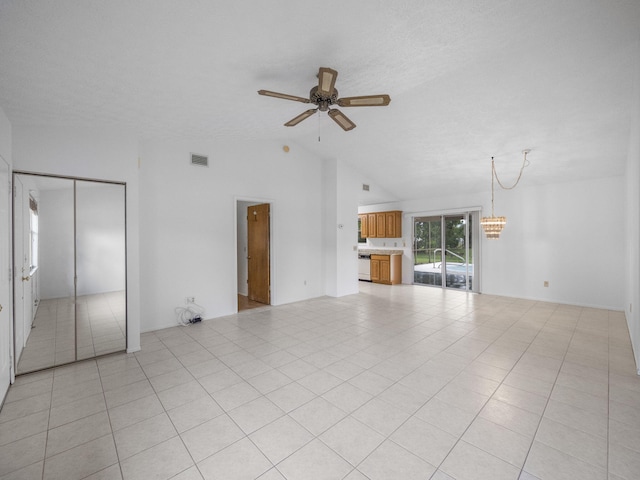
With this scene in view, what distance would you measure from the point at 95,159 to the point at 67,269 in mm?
1283

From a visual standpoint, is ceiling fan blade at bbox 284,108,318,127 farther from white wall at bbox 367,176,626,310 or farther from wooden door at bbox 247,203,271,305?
white wall at bbox 367,176,626,310

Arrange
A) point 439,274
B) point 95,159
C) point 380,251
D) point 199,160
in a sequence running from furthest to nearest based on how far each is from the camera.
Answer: point 380,251 → point 439,274 → point 199,160 → point 95,159

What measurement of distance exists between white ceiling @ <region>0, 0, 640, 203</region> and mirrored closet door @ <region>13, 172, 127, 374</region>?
2.52ft

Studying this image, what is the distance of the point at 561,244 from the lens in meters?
5.92

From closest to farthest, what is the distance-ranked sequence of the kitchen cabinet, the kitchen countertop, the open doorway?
the open doorway, the kitchen cabinet, the kitchen countertop

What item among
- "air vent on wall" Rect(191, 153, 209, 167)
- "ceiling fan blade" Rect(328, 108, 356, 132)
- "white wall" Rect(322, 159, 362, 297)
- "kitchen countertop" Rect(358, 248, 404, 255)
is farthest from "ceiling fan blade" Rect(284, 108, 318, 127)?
"kitchen countertop" Rect(358, 248, 404, 255)

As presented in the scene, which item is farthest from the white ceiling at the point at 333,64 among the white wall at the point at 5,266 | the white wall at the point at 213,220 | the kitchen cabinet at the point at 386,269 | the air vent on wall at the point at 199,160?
the kitchen cabinet at the point at 386,269

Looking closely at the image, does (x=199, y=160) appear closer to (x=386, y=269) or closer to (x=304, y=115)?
(x=304, y=115)

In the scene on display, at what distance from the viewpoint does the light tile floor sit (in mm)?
1743

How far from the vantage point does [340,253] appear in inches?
259

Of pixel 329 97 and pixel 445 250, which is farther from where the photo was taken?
pixel 445 250

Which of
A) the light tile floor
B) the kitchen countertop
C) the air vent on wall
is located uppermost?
the air vent on wall

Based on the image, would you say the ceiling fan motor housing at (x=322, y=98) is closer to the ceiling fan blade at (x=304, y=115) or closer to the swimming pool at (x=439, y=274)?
the ceiling fan blade at (x=304, y=115)

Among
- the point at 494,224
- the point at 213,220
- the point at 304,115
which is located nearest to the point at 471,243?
the point at 494,224
